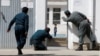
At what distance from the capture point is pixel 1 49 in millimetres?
16656

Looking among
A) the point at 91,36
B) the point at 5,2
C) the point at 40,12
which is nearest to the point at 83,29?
the point at 91,36

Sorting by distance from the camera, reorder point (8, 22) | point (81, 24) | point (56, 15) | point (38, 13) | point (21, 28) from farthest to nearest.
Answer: point (56, 15) → point (8, 22) → point (38, 13) → point (81, 24) → point (21, 28)

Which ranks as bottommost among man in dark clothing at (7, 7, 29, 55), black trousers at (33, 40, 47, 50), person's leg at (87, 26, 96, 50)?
black trousers at (33, 40, 47, 50)

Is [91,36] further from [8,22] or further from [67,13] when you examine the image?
[8,22]

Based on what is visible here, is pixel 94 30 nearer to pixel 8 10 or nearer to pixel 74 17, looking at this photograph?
pixel 74 17

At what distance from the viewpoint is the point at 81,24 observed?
53.4 ft

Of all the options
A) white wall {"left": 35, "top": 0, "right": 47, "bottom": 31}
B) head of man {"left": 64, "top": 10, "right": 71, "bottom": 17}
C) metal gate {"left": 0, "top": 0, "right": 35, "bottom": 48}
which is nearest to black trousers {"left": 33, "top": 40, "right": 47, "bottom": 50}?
metal gate {"left": 0, "top": 0, "right": 35, "bottom": 48}

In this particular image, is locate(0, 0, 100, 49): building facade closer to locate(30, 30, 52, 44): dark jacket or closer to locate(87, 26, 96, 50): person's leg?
locate(87, 26, 96, 50): person's leg

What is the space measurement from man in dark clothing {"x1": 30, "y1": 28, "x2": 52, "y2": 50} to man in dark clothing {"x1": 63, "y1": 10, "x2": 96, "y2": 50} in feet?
3.49

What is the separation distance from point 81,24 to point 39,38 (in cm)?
189

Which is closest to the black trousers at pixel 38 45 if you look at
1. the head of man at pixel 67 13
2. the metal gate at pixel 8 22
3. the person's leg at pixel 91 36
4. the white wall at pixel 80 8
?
the metal gate at pixel 8 22

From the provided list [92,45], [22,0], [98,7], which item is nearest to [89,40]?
[92,45]

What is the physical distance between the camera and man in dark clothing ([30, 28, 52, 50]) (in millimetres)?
16328

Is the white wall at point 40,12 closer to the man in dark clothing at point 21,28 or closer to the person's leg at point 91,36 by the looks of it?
the person's leg at point 91,36
